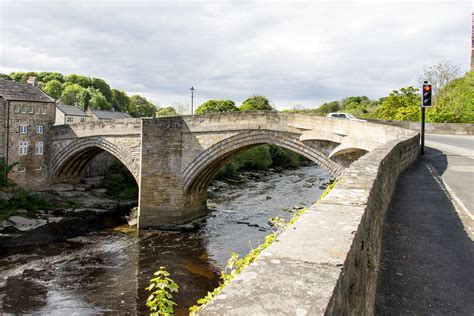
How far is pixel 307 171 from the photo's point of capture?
131 feet

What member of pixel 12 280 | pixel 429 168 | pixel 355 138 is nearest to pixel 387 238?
pixel 429 168

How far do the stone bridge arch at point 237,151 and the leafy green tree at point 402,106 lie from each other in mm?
24225

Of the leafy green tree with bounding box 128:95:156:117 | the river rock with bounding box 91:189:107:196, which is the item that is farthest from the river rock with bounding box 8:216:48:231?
the leafy green tree with bounding box 128:95:156:117

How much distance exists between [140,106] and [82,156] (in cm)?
6090

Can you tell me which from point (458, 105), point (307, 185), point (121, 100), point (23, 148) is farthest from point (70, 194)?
point (121, 100)

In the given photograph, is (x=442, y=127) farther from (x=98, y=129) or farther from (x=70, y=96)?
(x=70, y=96)

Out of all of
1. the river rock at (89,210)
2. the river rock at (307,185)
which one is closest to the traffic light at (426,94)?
the river rock at (307,185)

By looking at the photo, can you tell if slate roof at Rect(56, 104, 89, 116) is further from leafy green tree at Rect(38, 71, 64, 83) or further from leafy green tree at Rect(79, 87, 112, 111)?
leafy green tree at Rect(38, 71, 64, 83)

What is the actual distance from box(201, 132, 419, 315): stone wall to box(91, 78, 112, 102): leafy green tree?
80.3m

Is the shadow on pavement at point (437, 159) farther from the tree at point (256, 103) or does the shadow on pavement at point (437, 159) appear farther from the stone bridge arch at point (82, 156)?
the tree at point (256, 103)

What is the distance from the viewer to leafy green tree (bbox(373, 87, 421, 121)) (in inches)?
1537

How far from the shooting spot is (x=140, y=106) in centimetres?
8788

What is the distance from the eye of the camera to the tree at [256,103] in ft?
184

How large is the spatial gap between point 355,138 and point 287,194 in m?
13.2
